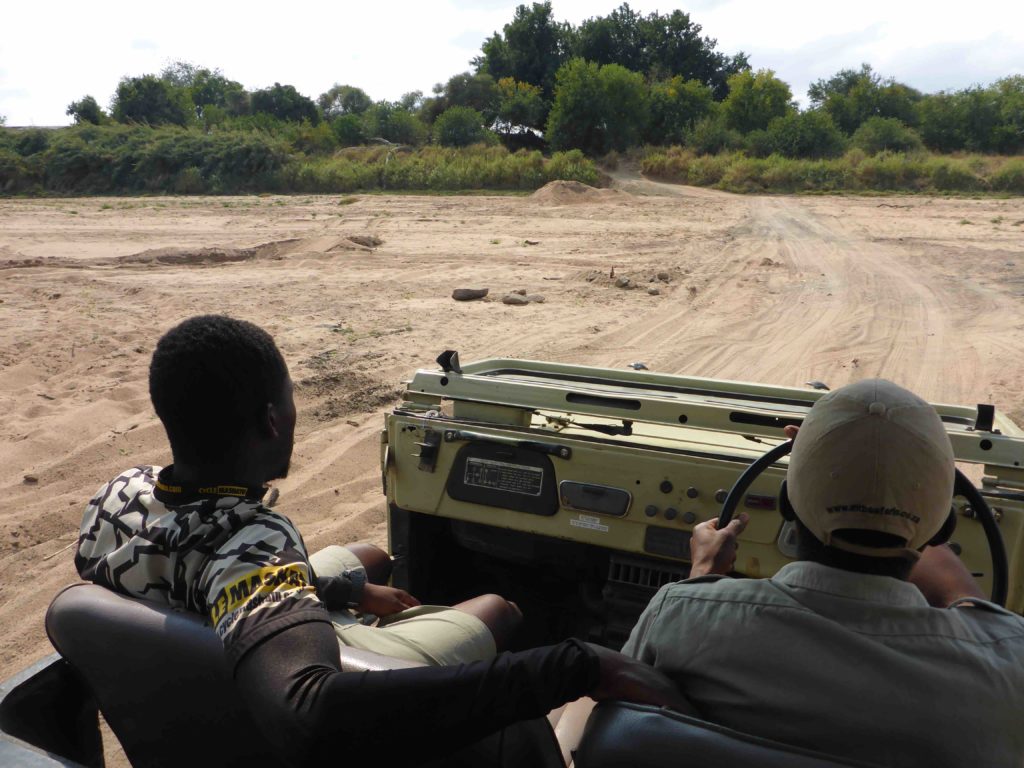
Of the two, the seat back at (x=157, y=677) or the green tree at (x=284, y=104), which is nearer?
the seat back at (x=157, y=677)

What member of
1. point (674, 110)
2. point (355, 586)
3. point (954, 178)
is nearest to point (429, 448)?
point (355, 586)

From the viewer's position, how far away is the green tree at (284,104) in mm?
57562

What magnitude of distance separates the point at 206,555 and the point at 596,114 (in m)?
39.3

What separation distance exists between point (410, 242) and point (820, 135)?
83.7ft

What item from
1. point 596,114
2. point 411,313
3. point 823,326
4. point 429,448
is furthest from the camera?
point 596,114

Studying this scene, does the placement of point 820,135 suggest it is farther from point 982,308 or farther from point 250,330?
point 250,330

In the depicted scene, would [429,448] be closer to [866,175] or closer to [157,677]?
[157,677]

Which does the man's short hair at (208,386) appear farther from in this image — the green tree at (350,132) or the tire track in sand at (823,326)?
the green tree at (350,132)

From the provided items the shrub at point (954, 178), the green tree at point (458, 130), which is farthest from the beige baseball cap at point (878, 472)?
the green tree at point (458, 130)

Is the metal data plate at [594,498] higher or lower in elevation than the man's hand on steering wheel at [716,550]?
lower

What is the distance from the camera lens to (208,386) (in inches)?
70.1

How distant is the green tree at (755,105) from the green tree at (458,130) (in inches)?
474

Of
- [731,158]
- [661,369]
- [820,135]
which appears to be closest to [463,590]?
[661,369]

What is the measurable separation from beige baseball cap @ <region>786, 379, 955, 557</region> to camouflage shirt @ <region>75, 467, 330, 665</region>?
850 millimetres
